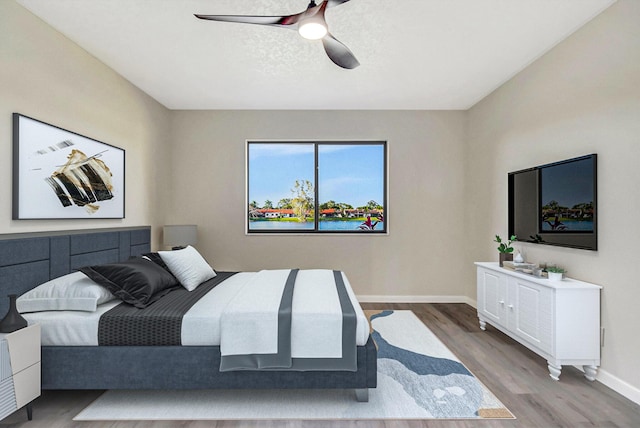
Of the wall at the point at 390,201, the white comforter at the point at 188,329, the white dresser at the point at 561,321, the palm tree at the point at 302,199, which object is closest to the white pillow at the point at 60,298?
the white comforter at the point at 188,329

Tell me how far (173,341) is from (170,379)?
0.76ft

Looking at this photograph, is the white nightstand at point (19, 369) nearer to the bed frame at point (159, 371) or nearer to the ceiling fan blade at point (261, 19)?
the bed frame at point (159, 371)

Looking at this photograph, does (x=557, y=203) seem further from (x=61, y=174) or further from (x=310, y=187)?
(x=61, y=174)

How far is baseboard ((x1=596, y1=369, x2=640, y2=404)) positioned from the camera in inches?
86.9

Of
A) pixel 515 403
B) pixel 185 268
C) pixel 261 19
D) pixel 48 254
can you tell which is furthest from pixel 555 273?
pixel 48 254

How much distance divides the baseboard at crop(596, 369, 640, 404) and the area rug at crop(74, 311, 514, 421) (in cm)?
88

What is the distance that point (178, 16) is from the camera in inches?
98.1

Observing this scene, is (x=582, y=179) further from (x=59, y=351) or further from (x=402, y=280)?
(x=59, y=351)

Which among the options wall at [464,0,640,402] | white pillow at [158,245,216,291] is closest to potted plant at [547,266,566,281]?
wall at [464,0,640,402]

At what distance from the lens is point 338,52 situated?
2.37m

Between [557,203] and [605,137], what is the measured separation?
0.64 metres

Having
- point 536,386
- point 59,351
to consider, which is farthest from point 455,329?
point 59,351

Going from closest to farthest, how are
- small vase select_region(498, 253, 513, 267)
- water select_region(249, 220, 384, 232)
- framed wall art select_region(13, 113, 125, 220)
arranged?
framed wall art select_region(13, 113, 125, 220), small vase select_region(498, 253, 513, 267), water select_region(249, 220, 384, 232)

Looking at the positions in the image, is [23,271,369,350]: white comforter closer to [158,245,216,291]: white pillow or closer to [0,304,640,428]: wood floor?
[0,304,640,428]: wood floor
